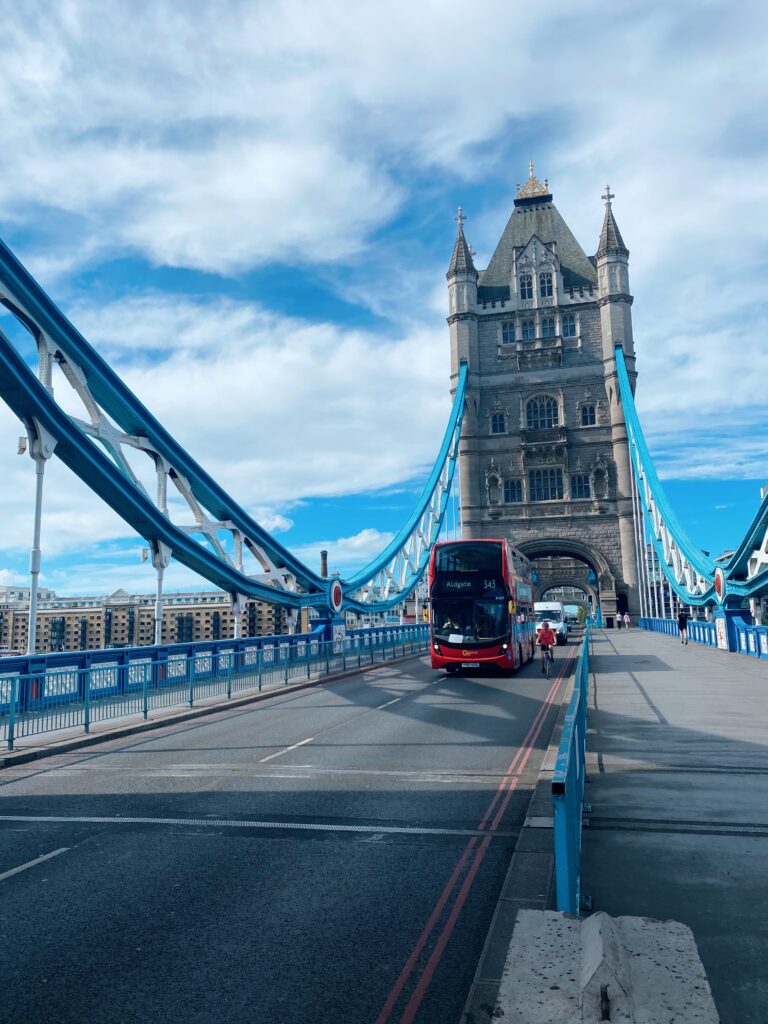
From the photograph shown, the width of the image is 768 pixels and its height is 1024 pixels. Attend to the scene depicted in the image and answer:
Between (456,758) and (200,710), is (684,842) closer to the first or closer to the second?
(456,758)

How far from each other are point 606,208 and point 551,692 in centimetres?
5765

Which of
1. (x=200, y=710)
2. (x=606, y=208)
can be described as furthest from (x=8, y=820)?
(x=606, y=208)

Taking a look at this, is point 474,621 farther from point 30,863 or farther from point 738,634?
point 30,863

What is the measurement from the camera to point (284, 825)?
7.30 metres

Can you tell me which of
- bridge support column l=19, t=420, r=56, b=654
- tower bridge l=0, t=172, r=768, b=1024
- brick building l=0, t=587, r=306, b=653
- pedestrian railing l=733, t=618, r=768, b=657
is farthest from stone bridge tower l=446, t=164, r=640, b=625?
bridge support column l=19, t=420, r=56, b=654

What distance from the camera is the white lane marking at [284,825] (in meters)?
6.93

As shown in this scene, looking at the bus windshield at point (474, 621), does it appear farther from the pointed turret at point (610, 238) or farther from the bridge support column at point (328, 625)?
the pointed turret at point (610, 238)

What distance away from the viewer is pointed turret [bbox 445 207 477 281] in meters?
66.9

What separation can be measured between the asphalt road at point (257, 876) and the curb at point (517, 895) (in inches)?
5.8

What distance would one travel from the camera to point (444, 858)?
6234mm

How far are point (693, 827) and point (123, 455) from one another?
63.4ft

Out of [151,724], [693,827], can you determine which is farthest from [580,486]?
[693,827]

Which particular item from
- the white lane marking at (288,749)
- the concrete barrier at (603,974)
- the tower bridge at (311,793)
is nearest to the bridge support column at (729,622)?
the tower bridge at (311,793)

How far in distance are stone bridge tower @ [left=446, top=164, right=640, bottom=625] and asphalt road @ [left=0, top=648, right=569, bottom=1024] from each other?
162 feet
